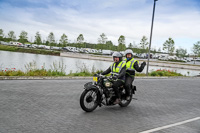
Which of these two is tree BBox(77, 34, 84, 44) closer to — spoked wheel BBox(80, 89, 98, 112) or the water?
the water

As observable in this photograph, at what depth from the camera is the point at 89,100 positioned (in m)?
6.24

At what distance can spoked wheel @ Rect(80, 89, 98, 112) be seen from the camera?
19.8 feet

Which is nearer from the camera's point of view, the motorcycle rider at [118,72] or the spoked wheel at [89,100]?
the spoked wheel at [89,100]

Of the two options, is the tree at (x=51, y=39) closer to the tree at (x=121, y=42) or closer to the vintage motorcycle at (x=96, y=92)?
the tree at (x=121, y=42)

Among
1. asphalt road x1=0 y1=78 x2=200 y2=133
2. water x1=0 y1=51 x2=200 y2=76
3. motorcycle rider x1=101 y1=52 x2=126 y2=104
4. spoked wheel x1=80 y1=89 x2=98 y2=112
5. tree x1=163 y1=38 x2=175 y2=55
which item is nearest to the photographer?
asphalt road x1=0 y1=78 x2=200 y2=133

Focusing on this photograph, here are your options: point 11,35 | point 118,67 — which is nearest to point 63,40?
point 11,35

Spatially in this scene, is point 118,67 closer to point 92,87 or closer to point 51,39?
point 92,87

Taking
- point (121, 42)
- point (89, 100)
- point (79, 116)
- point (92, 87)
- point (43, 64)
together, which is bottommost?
point (79, 116)

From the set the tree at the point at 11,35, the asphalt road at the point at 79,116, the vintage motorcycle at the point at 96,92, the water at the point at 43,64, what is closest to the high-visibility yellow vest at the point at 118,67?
the vintage motorcycle at the point at 96,92

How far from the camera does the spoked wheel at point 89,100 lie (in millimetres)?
6048

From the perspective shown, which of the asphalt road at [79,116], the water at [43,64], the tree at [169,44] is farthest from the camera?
the tree at [169,44]

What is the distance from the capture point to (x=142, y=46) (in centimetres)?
7756

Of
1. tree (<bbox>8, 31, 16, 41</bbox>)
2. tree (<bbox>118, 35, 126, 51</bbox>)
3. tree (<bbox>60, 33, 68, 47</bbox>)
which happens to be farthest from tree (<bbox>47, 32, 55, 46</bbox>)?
tree (<bbox>118, 35, 126, 51</bbox>)

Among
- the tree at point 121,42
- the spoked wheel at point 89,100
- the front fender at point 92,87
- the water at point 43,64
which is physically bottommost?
the spoked wheel at point 89,100
